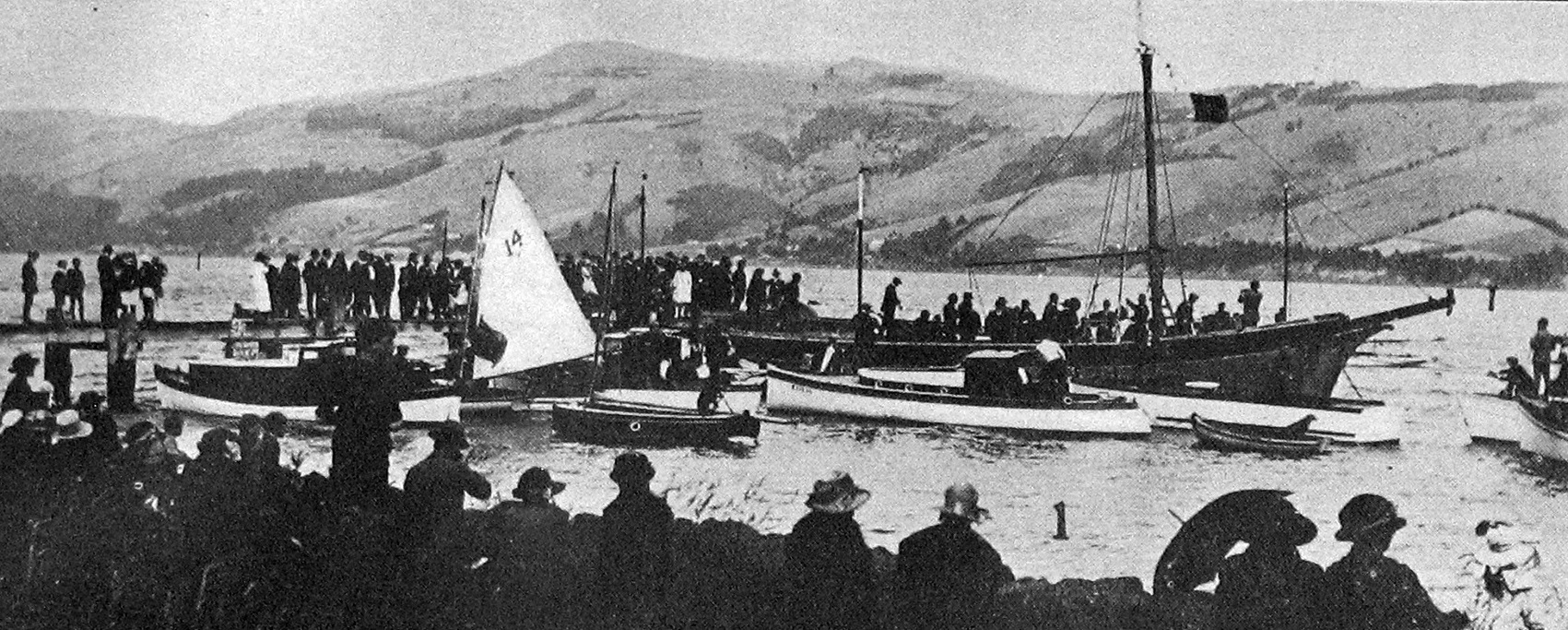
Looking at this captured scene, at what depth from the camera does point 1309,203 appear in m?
11.4

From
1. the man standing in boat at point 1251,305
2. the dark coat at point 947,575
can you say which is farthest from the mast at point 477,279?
the man standing in boat at point 1251,305

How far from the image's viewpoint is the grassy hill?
6.14 m

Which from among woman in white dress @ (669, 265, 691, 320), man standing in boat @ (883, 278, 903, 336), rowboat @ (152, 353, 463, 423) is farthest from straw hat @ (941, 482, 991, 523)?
man standing in boat @ (883, 278, 903, 336)

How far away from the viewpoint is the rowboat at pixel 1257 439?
906 centimetres

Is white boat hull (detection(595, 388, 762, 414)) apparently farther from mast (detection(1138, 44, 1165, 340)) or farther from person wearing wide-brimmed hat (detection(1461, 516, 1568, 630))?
person wearing wide-brimmed hat (detection(1461, 516, 1568, 630))

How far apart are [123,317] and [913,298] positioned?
11262mm

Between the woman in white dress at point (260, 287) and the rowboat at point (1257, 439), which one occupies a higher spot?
the woman in white dress at point (260, 287)

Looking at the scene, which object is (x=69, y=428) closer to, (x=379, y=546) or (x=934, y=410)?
(x=379, y=546)

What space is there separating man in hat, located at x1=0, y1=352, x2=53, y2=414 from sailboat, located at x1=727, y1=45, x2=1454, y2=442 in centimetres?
722

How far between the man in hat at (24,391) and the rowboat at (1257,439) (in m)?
7.78

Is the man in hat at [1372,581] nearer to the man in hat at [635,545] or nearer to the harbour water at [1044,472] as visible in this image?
the harbour water at [1044,472]

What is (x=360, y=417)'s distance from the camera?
195 inches

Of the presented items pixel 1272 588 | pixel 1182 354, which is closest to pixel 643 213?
pixel 1272 588

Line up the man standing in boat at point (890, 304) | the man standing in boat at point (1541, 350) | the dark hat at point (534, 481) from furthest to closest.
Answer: the man standing in boat at point (890, 304), the man standing in boat at point (1541, 350), the dark hat at point (534, 481)
